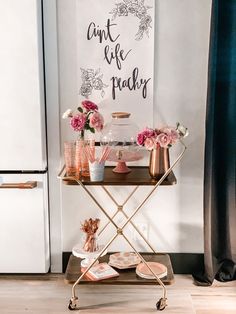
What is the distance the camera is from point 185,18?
8.88ft

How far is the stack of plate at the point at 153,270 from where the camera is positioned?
8.45ft

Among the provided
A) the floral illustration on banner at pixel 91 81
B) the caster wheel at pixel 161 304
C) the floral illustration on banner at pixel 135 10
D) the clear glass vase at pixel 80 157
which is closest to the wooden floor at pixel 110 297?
the caster wheel at pixel 161 304

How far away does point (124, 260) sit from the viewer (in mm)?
2758

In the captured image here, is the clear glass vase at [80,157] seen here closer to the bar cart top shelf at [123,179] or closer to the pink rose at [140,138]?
the bar cart top shelf at [123,179]

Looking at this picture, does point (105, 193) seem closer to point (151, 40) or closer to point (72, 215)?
point (72, 215)

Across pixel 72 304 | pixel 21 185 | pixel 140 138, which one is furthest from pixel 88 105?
pixel 72 304

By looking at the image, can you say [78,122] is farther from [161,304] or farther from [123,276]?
[161,304]

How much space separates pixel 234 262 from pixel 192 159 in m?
0.72

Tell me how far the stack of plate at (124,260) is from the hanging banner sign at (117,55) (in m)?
0.86

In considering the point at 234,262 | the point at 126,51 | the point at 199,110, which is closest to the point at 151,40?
the point at 126,51

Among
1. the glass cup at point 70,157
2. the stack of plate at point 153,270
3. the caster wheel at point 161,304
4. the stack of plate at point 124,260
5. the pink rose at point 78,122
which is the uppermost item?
the pink rose at point 78,122

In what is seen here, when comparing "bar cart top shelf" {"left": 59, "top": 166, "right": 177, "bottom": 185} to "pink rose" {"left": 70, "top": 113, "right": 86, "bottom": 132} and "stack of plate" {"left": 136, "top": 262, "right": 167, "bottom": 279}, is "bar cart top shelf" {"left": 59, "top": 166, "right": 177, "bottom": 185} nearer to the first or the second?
"pink rose" {"left": 70, "top": 113, "right": 86, "bottom": 132}

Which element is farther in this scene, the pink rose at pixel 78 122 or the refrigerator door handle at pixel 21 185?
the refrigerator door handle at pixel 21 185

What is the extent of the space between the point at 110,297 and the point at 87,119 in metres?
1.10
